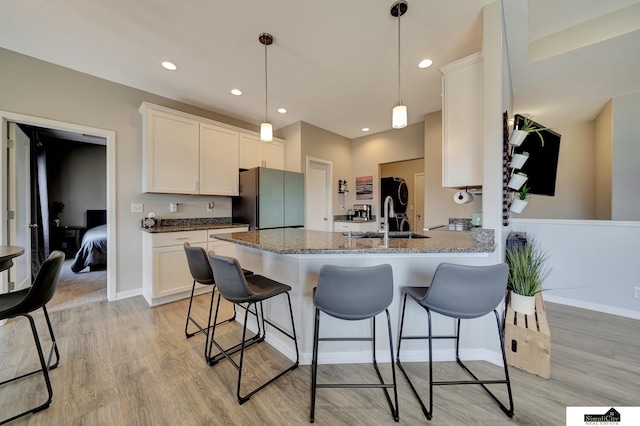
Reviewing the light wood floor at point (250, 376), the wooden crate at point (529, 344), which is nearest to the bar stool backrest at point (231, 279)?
the light wood floor at point (250, 376)

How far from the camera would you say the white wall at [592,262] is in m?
2.52

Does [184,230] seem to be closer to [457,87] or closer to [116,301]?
[116,301]

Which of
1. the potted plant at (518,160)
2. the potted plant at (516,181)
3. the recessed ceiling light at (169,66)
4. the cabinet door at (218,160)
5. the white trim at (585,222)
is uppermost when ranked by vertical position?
the recessed ceiling light at (169,66)

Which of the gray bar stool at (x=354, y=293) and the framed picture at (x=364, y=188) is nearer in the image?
the gray bar stool at (x=354, y=293)

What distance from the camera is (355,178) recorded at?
5371 mm

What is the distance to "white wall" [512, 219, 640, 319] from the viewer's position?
8.27 ft

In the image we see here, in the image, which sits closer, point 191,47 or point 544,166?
point 191,47

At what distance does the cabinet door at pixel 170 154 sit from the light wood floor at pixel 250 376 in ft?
5.86

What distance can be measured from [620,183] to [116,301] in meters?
6.57

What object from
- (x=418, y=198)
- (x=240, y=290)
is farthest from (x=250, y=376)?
(x=418, y=198)

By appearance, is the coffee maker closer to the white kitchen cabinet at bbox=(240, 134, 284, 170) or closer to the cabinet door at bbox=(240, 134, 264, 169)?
the white kitchen cabinet at bbox=(240, 134, 284, 170)

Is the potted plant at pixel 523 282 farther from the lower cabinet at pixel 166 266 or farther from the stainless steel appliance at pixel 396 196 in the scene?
the lower cabinet at pixel 166 266

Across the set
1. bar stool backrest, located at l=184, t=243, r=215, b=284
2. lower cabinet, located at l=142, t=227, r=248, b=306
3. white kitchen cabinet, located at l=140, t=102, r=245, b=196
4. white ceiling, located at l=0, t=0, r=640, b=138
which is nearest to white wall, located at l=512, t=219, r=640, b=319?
white ceiling, located at l=0, t=0, r=640, b=138

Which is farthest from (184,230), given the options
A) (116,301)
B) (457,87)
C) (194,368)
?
(457,87)
